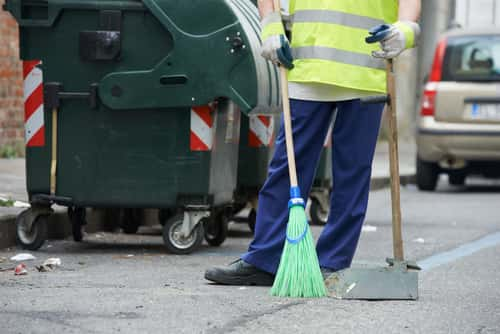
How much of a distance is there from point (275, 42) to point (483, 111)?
25.0 ft

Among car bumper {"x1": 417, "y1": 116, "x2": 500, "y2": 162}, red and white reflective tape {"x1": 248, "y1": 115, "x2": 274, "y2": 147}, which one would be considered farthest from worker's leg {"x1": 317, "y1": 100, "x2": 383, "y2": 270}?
car bumper {"x1": 417, "y1": 116, "x2": 500, "y2": 162}

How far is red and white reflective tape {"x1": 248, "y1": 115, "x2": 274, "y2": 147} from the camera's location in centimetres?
839

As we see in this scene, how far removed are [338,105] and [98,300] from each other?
1349 millimetres

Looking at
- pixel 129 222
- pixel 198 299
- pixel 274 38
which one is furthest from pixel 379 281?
pixel 129 222

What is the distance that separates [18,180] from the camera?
10.6 m

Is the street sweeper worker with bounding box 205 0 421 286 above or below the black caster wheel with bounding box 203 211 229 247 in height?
above

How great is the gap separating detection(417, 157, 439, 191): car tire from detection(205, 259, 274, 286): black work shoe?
8.08 metres

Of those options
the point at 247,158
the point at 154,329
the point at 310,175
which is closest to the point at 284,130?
the point at 310,175

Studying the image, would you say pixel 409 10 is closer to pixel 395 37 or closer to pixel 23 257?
pixel 395 37

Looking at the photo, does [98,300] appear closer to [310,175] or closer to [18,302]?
[18,302]

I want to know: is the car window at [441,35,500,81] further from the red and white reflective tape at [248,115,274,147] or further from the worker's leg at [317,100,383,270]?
the worker's leg at [317,100,383,270]

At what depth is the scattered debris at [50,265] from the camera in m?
6.50

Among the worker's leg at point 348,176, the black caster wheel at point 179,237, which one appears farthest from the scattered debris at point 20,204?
the worker's leg at point 348,176

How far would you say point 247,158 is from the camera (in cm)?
839
